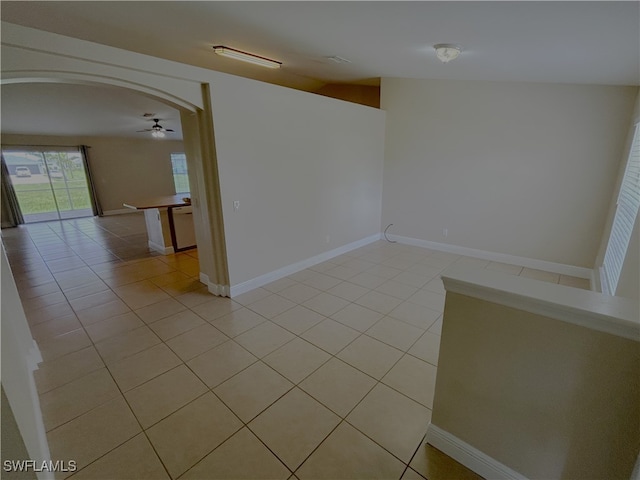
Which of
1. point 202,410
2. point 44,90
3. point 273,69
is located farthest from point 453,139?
point 44,90

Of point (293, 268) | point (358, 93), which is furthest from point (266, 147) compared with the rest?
point (358, 93)

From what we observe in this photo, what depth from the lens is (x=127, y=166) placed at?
30.1 feet

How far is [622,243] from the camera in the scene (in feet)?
8.13

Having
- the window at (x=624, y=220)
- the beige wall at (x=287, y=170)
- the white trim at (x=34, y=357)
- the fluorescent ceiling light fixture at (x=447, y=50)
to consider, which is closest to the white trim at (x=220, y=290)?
the beige wall at (x=287, y=170)

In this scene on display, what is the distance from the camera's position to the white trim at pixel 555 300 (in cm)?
102

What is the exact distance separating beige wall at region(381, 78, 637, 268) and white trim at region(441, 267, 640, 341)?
3.61 meters

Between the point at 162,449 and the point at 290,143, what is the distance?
10.6 ft

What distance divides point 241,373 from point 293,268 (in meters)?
2.06

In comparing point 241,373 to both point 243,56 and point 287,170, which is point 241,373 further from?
point 243,56

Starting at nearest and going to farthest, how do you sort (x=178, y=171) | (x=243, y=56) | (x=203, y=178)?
1. (x=203, y=178)
2. (x=243, y=56)
3. (x=178, y=171)

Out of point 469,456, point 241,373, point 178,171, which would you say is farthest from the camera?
point 178,171
